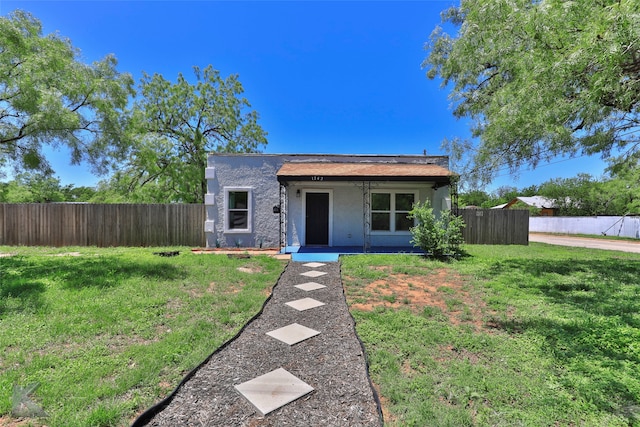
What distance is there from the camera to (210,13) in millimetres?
8344

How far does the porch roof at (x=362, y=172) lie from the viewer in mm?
8648

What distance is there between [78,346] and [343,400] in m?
2.96

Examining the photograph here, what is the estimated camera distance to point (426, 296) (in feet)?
16.3

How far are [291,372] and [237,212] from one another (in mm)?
8344

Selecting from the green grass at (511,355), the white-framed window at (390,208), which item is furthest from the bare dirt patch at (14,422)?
the white-framed window at (390,208)

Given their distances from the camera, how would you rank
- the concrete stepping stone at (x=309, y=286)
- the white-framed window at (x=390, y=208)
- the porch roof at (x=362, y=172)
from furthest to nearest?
the white-framed window at (x=390, y=208), the porch roof at (x=362, y=172), the concrete stepping stone at (x=309, y=286)

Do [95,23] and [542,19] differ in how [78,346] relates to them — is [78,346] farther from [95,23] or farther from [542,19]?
[95,23]

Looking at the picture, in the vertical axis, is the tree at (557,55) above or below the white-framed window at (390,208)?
above

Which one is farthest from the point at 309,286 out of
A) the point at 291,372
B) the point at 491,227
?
the point at 491,227

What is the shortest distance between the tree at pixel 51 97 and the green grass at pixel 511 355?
7453 mm

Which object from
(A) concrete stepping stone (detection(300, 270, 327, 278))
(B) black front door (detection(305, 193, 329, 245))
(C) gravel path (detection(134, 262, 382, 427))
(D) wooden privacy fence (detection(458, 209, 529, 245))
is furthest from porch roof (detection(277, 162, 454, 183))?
(C) gravel path (detection(134, 262, 382, 427))

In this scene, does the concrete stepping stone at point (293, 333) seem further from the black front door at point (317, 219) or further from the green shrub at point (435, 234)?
the black front door at point (317, 219)

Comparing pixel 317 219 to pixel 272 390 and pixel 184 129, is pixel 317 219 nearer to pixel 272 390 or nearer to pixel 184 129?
pixel 272 390

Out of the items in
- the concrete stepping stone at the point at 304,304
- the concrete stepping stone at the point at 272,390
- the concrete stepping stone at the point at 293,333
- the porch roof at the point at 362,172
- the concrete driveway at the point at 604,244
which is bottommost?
the concrete driveway at the point at 604,244
